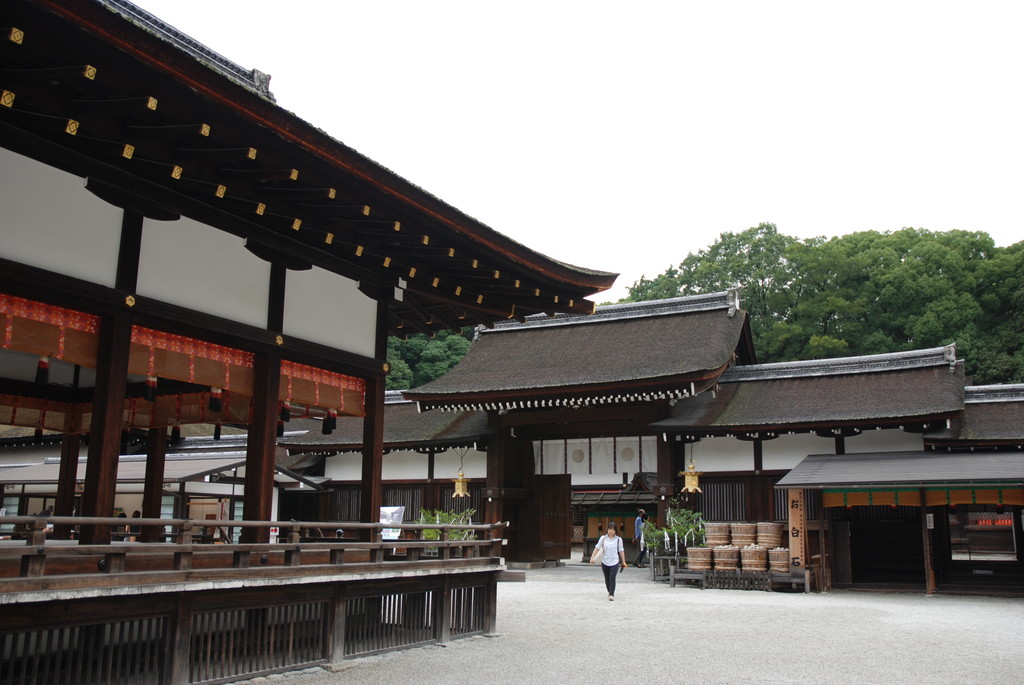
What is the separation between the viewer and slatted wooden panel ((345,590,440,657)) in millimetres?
8906

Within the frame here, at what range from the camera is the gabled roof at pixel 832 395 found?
1969 centimetres

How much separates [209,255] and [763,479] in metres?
16.6

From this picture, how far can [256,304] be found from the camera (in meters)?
8.73

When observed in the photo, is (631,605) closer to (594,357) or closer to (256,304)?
(256,304)

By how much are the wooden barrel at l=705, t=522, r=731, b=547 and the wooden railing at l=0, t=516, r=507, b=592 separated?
30.7 ft

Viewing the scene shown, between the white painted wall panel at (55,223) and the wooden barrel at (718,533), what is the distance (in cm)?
1457

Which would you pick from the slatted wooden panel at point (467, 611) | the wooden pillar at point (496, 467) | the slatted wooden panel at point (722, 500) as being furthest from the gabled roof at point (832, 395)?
the slatted wooden panel at point (467, 611)

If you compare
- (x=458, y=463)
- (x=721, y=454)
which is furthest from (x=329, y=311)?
(x=458, y=463)

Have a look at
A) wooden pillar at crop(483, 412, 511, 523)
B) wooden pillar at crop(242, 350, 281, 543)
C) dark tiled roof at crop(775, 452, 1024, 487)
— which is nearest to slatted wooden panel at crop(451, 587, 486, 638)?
wooden pillar at crop(242, 350, 281, 543)

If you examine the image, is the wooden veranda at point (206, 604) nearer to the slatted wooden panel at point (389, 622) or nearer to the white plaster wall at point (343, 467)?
the slatted wooden panel at point (389, 622)

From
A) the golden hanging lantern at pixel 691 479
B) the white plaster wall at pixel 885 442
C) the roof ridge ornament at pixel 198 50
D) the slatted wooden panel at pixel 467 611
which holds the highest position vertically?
the roof ridge ornament at pixel 198 50

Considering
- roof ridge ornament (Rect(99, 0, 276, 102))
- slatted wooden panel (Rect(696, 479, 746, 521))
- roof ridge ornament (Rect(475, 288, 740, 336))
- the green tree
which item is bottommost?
slatted wooden panel (Rect(696, 479, 746, 521))

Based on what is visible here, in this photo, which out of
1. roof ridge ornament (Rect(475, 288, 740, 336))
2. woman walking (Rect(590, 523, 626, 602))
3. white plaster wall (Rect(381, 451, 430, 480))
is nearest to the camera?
woman walking (Rect(590, 523, 626, 602))

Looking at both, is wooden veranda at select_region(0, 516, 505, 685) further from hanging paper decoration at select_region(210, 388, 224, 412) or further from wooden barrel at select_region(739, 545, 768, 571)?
wooden barrel at select_region(739, 545, 768, 571)
